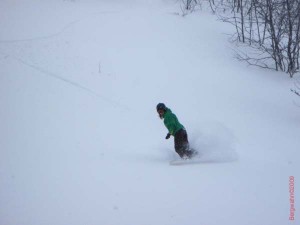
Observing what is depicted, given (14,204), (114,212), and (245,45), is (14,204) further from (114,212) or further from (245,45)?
(245,45)

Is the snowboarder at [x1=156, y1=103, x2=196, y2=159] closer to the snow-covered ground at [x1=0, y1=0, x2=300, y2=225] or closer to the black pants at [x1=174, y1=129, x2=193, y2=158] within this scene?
the black pants at [x1=174, y1=129, x2=193, y2=158]

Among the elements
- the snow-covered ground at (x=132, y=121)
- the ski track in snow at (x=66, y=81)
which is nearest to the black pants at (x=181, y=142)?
the snow-covered ground at (x=132, y=121)

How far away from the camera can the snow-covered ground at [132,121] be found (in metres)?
5.05

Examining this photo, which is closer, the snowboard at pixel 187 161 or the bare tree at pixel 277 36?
the snowboard at pixel 187 161

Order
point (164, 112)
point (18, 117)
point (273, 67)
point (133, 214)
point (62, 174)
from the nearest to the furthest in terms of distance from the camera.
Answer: point (133, 214), point (62, 174), point (164, 112), point (18, 117), point (273, 67)

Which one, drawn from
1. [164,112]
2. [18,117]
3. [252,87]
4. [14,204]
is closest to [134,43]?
[252,87]

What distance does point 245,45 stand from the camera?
44.2 ft

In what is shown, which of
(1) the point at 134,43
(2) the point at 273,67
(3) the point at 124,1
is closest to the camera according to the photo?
(2) the point at 273,67

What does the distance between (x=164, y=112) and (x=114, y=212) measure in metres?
2.43

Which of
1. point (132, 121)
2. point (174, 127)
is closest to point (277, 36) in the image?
point (132, 121)

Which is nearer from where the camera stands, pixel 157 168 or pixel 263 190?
pixel 263 190

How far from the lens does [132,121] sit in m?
8.97

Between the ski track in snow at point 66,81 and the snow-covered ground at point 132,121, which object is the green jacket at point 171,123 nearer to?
the snow-covered ground at point 132,121

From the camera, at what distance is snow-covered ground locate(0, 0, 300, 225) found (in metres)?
5.05
